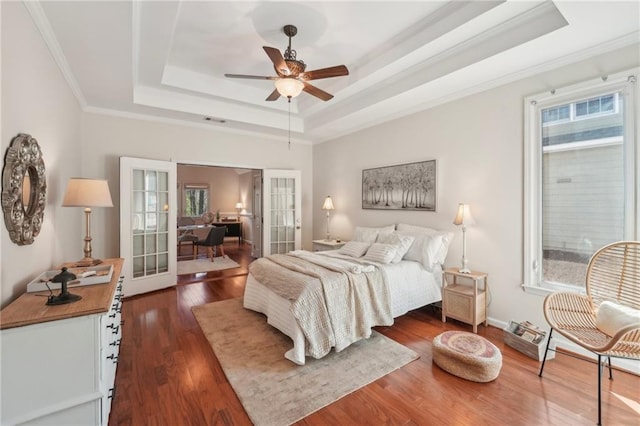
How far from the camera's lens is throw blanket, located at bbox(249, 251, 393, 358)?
2.46m

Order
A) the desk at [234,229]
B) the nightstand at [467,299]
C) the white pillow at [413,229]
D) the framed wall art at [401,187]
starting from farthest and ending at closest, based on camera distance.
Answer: the desk at [234,229] → the framed wall art at [401,187] → the white pillow at [413,229] → the nightstand at [467,299]

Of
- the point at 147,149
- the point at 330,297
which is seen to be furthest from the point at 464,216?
the point at 147,149

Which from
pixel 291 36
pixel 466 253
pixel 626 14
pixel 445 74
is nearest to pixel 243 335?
pixel 466 253

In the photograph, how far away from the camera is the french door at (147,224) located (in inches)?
159

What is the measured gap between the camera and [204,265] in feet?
20.0

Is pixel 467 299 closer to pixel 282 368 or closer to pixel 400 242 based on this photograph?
pixel 400 242

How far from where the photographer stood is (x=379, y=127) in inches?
183

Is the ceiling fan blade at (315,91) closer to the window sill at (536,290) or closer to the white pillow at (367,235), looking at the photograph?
the white pillow at (367,235)

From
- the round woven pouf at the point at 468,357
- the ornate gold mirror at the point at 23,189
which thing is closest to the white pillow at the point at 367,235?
the round woven pouf at the point at 468,357

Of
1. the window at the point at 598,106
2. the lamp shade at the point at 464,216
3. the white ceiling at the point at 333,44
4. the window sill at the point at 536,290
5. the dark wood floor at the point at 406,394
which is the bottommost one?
the dark wood floor at the point at 406,394

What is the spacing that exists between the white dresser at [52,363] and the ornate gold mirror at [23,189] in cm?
49

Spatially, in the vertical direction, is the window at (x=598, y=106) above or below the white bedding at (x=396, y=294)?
above

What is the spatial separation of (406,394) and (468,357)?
1.93 ft

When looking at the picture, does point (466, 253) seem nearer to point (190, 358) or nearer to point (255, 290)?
point (255, 290)
